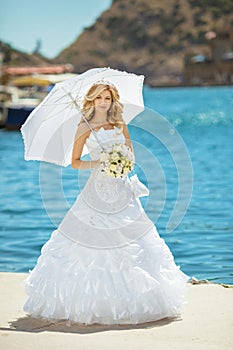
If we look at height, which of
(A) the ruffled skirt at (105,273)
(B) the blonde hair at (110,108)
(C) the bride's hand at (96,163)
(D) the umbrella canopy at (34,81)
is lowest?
(D) the umbrella canopy at (34,81)

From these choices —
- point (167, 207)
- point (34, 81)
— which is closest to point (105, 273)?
point (167, 207)

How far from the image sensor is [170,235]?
11.9 metres

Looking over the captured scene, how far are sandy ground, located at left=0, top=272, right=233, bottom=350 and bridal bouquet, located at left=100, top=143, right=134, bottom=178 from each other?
1.05 meters

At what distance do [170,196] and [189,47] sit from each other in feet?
595

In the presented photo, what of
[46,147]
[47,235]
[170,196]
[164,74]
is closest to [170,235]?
[47,235]

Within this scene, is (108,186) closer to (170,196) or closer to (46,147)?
(46,147)

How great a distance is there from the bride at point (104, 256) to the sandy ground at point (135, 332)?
0.36 ft

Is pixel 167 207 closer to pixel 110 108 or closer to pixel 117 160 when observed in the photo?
pixel 110 108

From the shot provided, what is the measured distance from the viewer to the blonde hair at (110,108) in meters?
5.76

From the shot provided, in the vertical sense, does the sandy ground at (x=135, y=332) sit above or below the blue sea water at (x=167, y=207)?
above

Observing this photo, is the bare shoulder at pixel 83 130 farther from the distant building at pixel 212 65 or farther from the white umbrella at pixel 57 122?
the distant building at pixel 212 65

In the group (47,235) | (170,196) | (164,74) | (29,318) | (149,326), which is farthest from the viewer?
(164,74)

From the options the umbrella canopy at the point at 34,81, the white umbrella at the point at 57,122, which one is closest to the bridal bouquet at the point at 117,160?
the white umbrella at the point at 57,122

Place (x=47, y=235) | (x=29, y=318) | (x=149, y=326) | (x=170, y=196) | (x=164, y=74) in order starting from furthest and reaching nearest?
(x=164, y=74) < (x=170, y=196) < (x=47, y=235) < (x=29, y=318) < (x=149, y=326)
